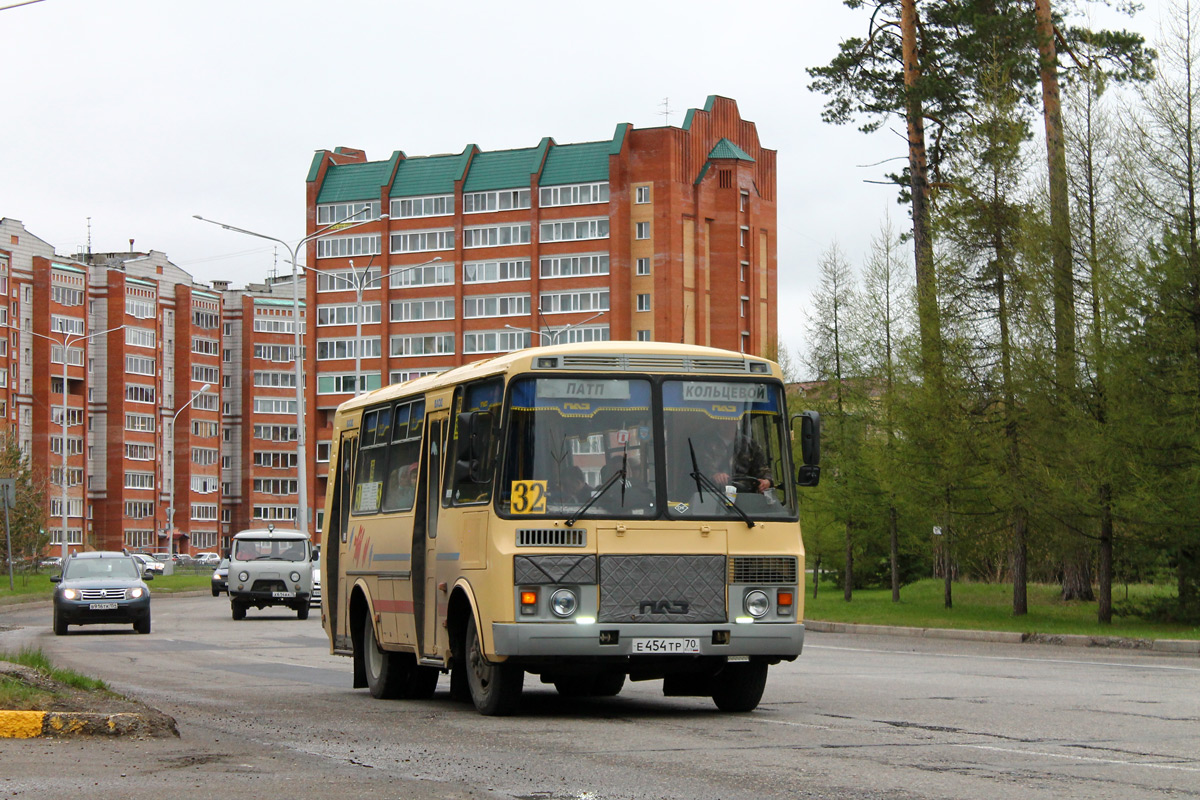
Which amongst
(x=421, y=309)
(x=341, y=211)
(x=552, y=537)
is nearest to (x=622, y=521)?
(x=552, y=537)

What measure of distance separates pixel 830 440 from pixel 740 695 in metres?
31.9

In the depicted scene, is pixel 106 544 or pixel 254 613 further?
pixel 106 544

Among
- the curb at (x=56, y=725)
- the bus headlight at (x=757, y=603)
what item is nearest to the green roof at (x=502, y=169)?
the bus headlight at (x=757, y=603)

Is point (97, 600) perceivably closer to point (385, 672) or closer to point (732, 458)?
point (385, 672)

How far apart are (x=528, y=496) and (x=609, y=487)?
2.16ft

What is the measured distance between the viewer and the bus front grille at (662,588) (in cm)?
1324

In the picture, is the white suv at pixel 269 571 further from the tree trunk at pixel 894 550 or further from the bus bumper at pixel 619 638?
the bus bumper at pixel 619 638

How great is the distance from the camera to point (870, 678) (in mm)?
18828

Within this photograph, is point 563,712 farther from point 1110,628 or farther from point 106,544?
point 106,544

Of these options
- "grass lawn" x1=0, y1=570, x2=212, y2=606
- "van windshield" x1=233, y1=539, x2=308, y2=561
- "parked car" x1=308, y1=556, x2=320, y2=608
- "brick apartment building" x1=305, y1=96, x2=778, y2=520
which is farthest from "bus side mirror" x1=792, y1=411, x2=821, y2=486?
"brick apartment building" x1=305, y1=96, x2=778, y2=520

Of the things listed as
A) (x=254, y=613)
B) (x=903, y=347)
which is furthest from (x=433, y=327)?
(x=903, y=347)

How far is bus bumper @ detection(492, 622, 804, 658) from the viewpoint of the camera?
1304cm

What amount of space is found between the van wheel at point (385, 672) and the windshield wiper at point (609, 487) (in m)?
3.90

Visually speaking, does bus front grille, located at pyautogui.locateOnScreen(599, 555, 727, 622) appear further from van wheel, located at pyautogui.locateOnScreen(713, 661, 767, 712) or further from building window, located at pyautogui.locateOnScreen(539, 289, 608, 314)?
building window, located at pyautogui.locateOnScreen(539, 289, 608, 314)
